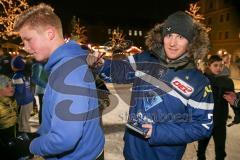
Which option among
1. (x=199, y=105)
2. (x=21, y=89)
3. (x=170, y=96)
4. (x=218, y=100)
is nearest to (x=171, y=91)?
(x=170, y=96)

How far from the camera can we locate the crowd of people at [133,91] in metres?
2.03

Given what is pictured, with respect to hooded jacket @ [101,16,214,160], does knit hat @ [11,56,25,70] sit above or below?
above

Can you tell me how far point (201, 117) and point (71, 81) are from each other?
1.31 m

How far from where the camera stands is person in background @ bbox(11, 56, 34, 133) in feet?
21.9

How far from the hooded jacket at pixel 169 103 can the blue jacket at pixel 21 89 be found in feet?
13.7

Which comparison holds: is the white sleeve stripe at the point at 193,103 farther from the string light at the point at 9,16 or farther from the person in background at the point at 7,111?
the string light at the point at 9,16

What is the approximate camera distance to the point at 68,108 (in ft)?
6.64

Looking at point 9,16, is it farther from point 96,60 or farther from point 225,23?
point 225,23

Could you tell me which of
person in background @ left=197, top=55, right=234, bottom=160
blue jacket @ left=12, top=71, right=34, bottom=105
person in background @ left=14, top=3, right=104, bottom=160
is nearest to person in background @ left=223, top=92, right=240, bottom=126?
person in background @ left=197, top=55, right=234, bottom=160

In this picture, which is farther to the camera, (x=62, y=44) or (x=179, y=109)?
(x=179, y=109)

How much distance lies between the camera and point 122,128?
26.2 ft

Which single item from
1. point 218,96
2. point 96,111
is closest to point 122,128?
point 218,96

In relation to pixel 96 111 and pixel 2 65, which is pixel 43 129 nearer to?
pixel 96 111

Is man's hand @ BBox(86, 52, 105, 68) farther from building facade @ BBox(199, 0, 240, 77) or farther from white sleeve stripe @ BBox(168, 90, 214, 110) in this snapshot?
building facade @ BBox(199, 0, 240, 77)
